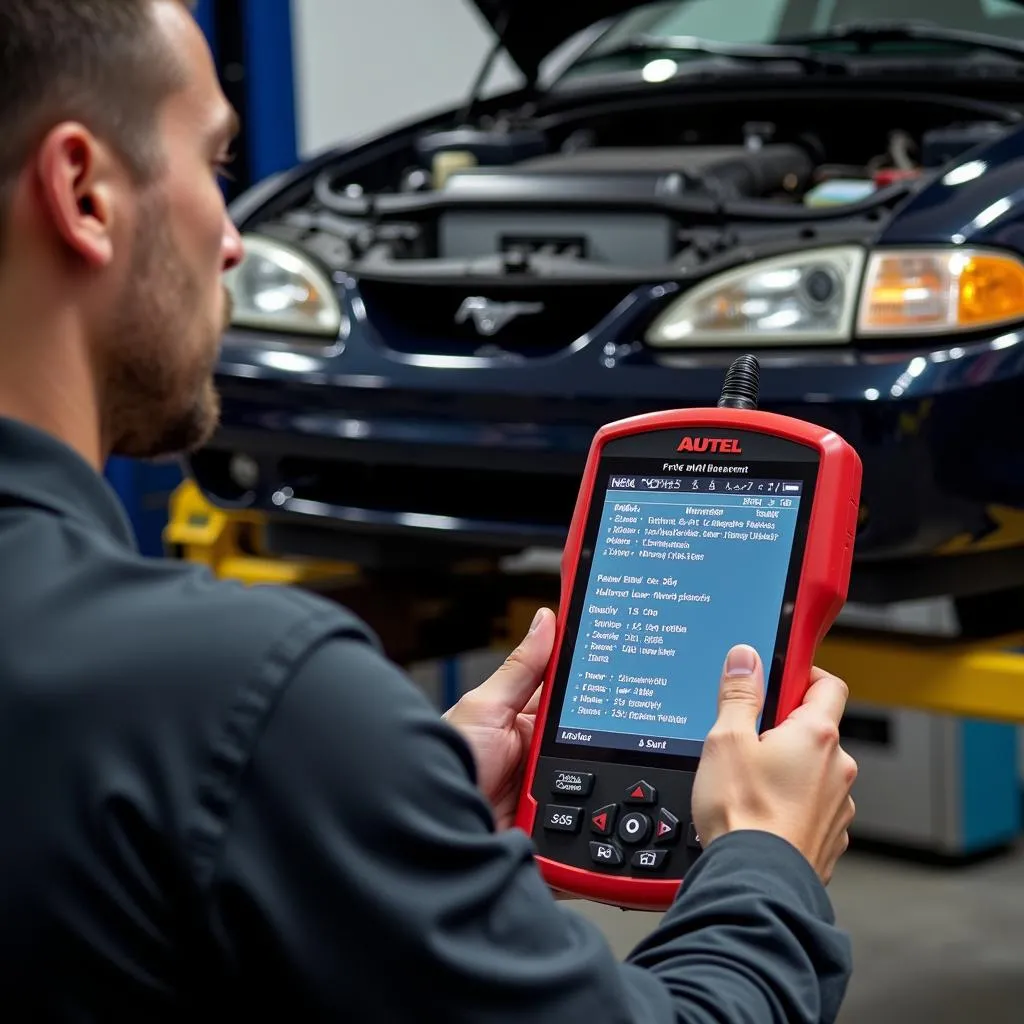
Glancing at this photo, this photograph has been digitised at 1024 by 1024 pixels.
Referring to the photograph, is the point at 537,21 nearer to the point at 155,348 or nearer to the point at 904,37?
the point at 904,37

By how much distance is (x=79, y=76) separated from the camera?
0.84 m

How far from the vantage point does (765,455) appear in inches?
49.3

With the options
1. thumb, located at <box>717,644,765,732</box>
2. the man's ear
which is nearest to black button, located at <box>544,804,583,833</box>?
thumb, located at <box>717,644,765,732</box>

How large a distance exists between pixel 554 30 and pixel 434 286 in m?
0.97

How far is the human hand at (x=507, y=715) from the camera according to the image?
4.09ft

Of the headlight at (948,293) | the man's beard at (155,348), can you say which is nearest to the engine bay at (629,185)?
the headlight at (948,293)

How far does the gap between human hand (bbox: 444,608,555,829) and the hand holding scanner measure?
0.6 inches

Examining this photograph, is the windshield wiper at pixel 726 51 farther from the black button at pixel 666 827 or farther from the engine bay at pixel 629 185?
the black button at pixel 666 827

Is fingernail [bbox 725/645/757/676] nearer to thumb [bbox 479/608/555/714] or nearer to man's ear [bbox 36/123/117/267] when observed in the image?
thumb [bbox 479/608/555/714]

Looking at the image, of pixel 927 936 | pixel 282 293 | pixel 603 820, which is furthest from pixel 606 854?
pixel 927 936

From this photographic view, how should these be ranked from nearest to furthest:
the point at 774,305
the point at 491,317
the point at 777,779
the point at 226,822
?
the point at 226,822 < the point at 777,779 < the point at 774,305 < the point at 491,317

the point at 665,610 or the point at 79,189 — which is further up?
the point at 79,189

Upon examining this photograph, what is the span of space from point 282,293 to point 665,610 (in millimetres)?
1699

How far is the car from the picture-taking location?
227 centimetres
